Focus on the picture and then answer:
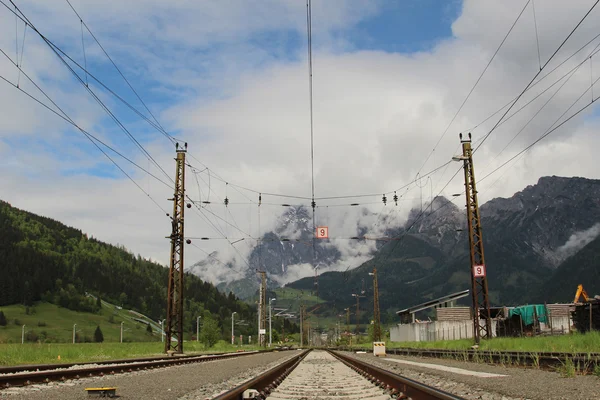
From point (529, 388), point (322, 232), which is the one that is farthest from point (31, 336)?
point (529, 388)

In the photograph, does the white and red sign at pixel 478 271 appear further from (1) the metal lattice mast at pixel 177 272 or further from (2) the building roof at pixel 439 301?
(2) the building roof at pixel 439 301

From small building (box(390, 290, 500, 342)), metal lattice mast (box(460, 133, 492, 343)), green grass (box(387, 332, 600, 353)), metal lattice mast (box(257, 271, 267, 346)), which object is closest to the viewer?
green grass (box(387, 332, 600, 353))

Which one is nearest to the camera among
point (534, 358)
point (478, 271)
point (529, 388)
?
point (529, 388)

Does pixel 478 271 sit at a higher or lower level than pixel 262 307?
higher

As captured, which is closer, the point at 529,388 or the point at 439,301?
the point at 529,388

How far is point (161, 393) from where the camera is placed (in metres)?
12.3

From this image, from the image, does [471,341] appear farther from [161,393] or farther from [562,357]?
[161,393]

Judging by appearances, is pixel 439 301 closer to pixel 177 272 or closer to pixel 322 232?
pixel 322 232

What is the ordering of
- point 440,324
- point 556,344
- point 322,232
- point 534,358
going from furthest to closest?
point 440,324 → point 322,232 → point 556,344 → point 534,358

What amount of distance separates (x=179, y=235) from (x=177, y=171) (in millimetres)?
4392

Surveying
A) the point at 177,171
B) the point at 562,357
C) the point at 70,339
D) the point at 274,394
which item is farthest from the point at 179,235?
the point at 70,339

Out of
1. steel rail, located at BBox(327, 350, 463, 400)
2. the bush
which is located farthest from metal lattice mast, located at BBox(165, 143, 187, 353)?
the bush

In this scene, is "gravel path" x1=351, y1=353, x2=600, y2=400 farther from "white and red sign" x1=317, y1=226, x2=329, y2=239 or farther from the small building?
the small building

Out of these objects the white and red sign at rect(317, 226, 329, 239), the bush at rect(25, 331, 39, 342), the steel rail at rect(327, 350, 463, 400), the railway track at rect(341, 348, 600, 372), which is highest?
the white and red sign at rect(317, 226, 329, 239)
